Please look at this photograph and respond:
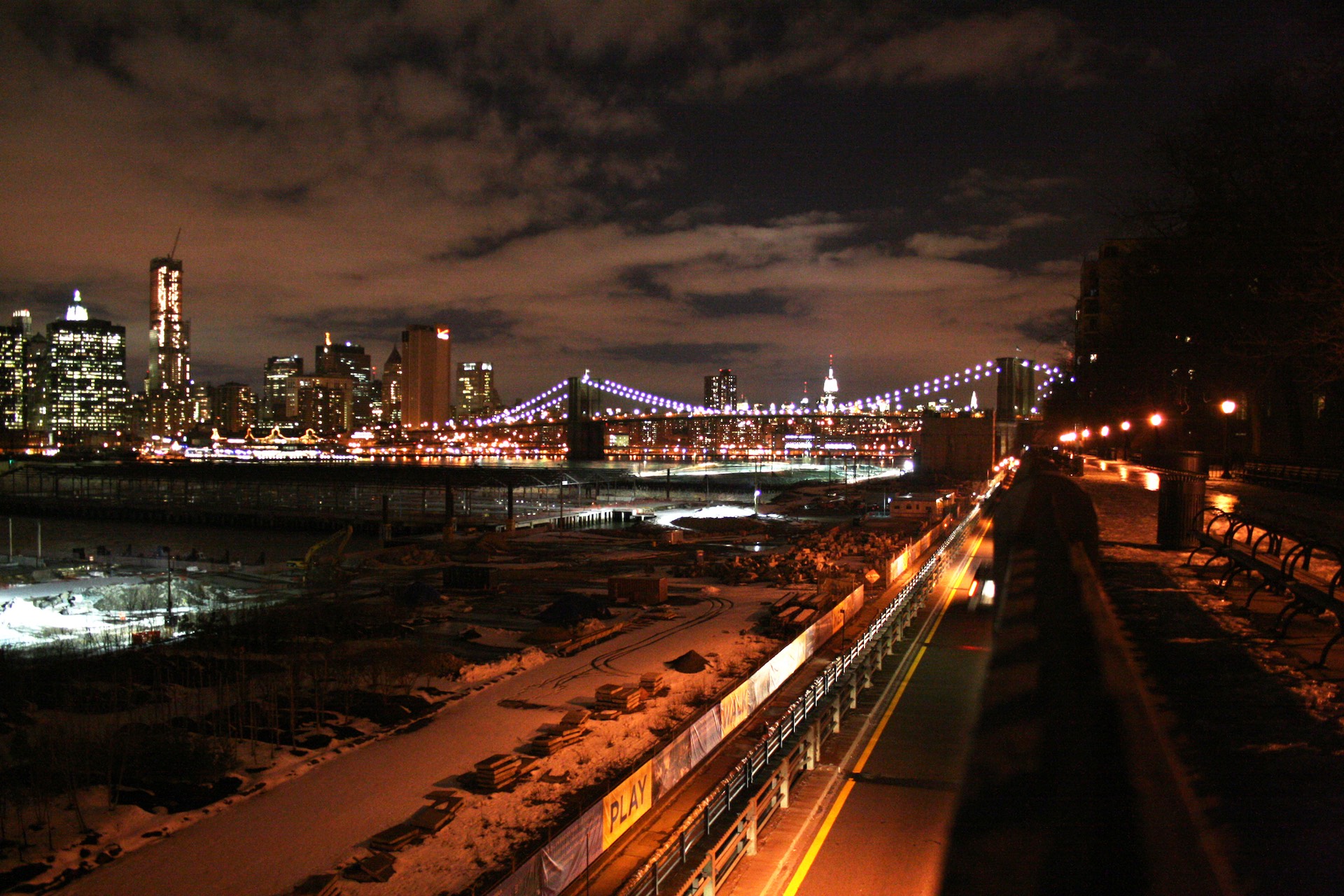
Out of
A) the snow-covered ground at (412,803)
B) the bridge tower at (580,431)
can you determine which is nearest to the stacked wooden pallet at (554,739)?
the snow-covered ground at (412,803)

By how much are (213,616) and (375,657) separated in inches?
291

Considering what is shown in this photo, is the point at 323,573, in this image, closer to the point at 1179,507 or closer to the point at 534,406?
the point at 1179,507

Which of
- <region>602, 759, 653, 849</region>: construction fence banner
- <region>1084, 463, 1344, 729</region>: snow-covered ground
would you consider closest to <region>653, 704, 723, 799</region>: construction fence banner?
<region>602, 759, 653, 849</region>: construction fence banner

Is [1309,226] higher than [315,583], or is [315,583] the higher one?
[1309,226]

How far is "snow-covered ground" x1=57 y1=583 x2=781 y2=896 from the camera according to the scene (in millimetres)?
8469

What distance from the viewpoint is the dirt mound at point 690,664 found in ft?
52.0

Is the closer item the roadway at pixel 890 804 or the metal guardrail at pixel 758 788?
the metal guardrail at pixel 758 788

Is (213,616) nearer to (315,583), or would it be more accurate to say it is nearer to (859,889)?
(315,583)

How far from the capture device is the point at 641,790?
757cm

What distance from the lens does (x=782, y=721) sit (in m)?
8.79

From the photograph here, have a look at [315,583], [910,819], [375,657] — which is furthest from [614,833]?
[315,583]

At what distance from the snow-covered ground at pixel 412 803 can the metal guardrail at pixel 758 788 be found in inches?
95.9

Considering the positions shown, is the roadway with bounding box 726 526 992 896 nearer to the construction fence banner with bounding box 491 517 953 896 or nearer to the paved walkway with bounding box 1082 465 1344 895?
the construction fence banner with bounding box 491 517 953 896

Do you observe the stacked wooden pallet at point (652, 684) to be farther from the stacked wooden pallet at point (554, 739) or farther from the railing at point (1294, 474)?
the railing at point (1294, 474)
